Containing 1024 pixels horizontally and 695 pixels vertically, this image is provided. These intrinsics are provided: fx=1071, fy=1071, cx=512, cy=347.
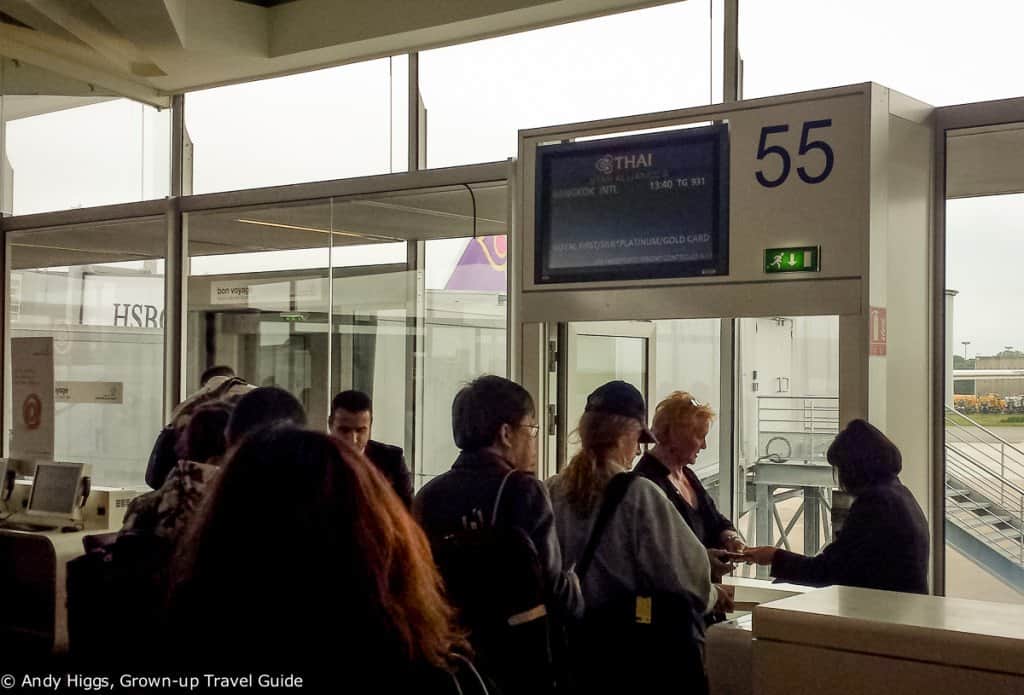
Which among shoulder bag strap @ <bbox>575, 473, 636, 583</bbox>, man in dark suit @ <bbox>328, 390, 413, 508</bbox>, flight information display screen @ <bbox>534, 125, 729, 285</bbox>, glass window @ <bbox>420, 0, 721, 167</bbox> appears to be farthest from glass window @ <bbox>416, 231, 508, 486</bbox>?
shoulder bag strap @ <bbox>575, 473, 636, 583</bbox>

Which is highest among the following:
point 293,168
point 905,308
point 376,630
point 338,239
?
point 293,168

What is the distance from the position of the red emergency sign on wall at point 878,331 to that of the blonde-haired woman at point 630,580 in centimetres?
92

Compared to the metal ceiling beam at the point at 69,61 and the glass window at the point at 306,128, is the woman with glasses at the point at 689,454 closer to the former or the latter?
the glass window at the point at 306,128

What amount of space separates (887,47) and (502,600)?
3.16 metres

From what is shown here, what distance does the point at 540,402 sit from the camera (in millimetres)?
4316

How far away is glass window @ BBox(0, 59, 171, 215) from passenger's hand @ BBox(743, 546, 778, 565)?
17.5 ft

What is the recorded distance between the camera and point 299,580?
1351mm

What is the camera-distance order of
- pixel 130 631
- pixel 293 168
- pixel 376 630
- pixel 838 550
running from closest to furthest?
pixel 376 630
pixel 130 631
pixel 838 550
pixel 293 168

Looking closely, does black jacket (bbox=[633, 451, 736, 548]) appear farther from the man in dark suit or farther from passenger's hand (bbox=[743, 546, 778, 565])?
the man in dark suit

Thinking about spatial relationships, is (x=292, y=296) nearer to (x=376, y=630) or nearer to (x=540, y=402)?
(x=540, y=402)

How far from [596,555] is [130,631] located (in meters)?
1.25

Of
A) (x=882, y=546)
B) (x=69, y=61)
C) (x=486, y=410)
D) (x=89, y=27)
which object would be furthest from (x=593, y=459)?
(x=69, y=61)

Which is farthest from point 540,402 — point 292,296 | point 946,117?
point 292,296

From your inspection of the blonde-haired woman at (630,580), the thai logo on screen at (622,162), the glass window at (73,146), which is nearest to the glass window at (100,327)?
the glass window at (73,146)
